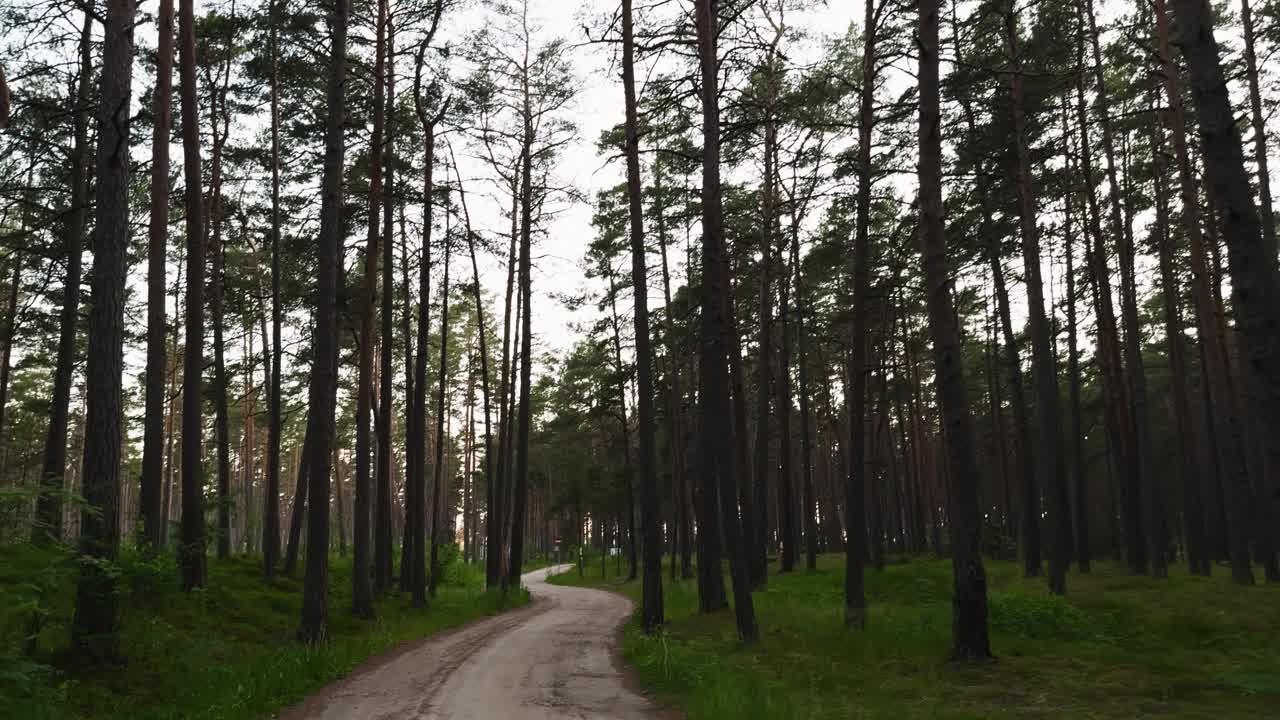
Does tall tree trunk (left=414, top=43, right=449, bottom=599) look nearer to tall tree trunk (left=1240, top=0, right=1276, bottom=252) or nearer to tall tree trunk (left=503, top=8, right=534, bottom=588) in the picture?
tall tree trunk (left=503, top=8, right=534, bottom=588)

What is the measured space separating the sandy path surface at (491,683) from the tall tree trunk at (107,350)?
2696mm

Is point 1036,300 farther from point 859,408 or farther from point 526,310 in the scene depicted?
point 526,310

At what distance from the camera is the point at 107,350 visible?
964cm

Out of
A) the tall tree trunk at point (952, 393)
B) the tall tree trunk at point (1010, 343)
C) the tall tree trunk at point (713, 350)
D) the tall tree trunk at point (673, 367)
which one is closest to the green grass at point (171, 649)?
the tall tree trunk at point (713, 350)

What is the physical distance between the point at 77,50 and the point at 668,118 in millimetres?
12269

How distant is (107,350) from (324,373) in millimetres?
3815

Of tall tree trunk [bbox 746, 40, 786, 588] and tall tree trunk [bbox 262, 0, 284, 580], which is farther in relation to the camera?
tall tree trunk [bbox 746, 40, 786, 588]

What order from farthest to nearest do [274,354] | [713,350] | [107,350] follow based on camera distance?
[274,354] < [713,350] < [107,350]

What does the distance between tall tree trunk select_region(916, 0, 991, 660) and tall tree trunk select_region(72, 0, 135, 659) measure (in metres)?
9.68

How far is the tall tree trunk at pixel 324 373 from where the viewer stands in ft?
41.4

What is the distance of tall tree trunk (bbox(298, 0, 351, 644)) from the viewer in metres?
12.6

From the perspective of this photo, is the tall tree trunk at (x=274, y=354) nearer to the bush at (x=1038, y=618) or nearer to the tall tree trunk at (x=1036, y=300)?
the bush at (x=1038, y=618)

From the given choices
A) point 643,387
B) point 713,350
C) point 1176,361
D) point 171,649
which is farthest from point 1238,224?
point 1176,361

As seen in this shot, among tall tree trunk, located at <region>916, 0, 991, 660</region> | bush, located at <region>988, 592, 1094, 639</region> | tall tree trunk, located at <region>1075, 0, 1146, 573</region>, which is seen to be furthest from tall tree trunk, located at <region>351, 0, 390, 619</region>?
tall tree trunk, located at <region>1075, 0, 1146, 573</region>
